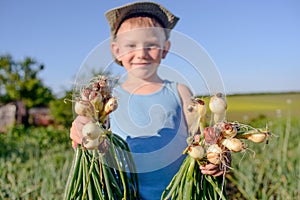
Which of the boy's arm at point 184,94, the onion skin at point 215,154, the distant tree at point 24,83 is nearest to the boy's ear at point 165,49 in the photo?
the boy's arm at point 184,94

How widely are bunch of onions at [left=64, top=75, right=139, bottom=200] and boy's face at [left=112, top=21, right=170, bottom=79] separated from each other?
21 centimetres

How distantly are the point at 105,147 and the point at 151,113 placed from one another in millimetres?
256

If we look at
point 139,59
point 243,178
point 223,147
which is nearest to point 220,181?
point 223,147

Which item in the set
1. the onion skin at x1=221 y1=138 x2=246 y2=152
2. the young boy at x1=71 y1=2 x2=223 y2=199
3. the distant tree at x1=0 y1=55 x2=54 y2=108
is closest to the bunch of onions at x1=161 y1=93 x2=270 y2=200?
the onion skin at x1=221 y1=138 x2=246 y2=152

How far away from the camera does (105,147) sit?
695 mm

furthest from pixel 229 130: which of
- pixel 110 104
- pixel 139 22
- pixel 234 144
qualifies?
pixel 139 22

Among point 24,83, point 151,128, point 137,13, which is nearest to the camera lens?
point 151,128

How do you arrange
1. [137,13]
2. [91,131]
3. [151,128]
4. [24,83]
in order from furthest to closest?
[24,83], [137,13], [151,128], [91,131]

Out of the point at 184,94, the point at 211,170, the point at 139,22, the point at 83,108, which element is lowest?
the point at 211,170

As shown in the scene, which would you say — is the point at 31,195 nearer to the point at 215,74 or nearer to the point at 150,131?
the point at 150,131

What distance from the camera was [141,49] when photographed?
94 centimetres

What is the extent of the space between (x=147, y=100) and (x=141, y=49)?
0.46 feet

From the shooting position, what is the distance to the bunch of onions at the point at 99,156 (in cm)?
67

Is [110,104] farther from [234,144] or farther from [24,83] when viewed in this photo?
[24,83]
